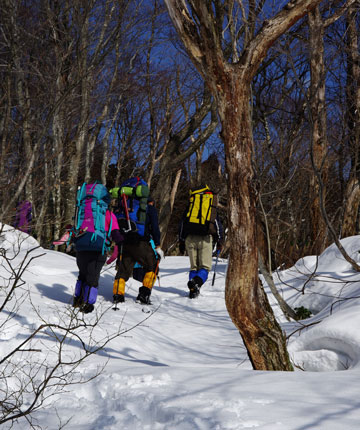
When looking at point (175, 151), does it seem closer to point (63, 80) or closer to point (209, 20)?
point (63, 80)

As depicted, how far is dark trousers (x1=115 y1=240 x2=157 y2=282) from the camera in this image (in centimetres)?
611

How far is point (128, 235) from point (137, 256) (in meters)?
0.34

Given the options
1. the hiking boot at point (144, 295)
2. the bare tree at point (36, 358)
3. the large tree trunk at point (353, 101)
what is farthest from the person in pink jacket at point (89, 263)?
the large tree trunk at point (353, 101)

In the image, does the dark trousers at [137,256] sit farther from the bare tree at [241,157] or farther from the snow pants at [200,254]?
the bare tree at [241,157]

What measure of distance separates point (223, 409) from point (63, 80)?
36.5ft

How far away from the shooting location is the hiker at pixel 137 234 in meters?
6.04

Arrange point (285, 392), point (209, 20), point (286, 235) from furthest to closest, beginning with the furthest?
1. point (286, 235)
2. point (209, 20)
3. point (285, 392)

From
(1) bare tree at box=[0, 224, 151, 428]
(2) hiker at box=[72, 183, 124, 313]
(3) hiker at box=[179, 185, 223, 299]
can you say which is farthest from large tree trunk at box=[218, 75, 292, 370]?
(3) hiker at box=[179, 185, 223, 299]

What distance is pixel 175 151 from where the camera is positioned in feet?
45.8

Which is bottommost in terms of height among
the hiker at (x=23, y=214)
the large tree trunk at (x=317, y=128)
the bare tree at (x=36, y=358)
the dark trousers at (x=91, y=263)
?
the bare tree at (x=36, y=358)

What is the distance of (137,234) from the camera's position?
616 centimetres

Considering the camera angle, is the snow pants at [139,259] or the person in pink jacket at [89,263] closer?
the person in pink jacket at [89,263]

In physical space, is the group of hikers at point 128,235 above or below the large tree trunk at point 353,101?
below

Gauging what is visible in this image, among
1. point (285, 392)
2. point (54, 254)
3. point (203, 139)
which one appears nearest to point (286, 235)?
point (203, 139)
